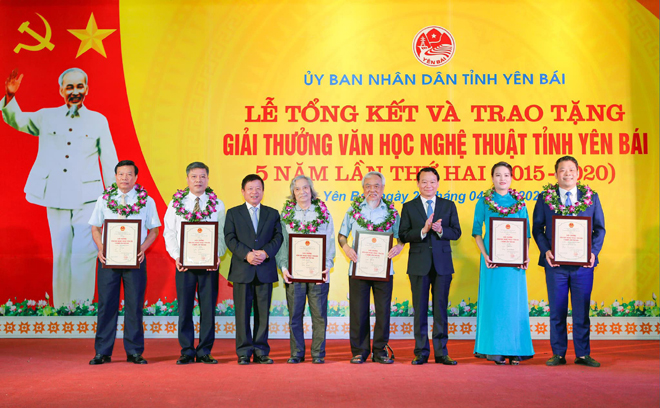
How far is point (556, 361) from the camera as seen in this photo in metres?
4.40

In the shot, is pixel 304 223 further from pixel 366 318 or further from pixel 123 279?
pixel 123 279

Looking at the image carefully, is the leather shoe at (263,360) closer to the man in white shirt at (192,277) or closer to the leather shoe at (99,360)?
the man in white shirt at (192,277)

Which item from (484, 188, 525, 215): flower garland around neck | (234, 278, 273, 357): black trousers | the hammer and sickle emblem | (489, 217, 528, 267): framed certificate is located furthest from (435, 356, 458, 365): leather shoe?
the hammer and sickle emblem

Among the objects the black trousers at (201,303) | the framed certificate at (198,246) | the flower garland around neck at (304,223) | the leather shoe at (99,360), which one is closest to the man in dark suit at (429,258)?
the flower garland around neck at (304,223)

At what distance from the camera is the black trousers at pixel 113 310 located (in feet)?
14.9

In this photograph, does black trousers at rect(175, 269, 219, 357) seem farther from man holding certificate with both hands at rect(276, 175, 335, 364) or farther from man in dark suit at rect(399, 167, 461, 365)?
man in dark suit at rect(399, 167, 461, 365)

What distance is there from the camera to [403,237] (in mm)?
4488

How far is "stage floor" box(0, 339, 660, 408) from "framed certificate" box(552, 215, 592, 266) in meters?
0.89

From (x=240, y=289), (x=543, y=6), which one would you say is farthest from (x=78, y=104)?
(x=543, y=6)

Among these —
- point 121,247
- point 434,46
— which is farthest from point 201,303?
point 434,46

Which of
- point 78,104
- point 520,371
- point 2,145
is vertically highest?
point 78,104

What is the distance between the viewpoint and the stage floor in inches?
127

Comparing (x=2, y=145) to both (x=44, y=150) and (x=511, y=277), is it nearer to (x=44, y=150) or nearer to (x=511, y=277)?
(x=44, y=150)

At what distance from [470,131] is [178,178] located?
3399 mm
